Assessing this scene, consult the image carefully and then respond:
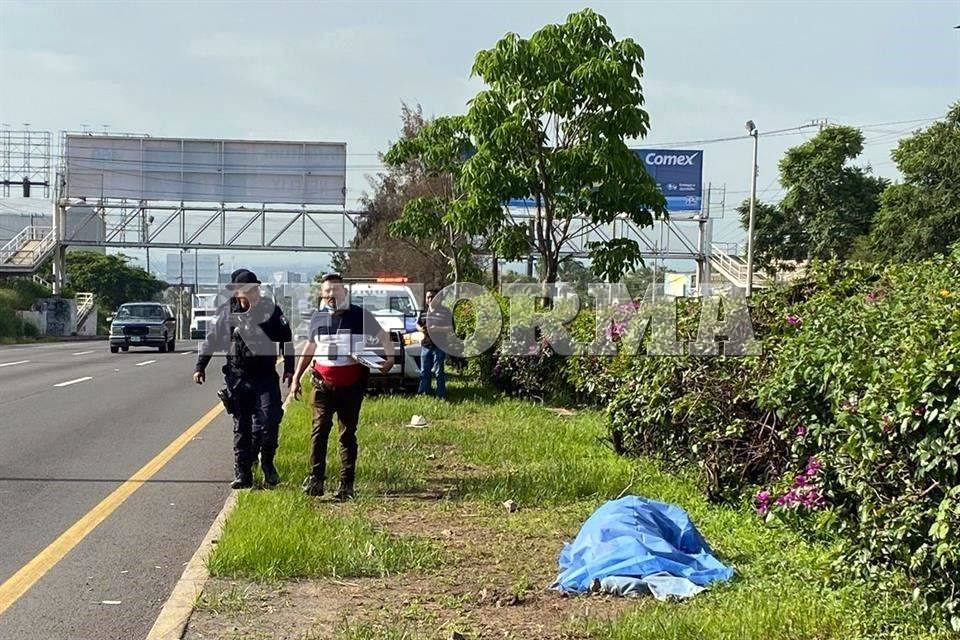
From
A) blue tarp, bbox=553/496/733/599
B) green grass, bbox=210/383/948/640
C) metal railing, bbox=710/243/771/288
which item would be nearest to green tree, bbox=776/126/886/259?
metal railing, bbox=710/243/771/288

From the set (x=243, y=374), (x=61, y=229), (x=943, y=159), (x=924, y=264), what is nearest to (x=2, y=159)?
(x=61, y=229)

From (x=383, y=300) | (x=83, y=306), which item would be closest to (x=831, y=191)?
(x=383, y=300)

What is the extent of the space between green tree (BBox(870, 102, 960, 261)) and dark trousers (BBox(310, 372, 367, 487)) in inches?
1241

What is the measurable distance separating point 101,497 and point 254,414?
1477 millimetres

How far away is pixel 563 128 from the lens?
1564cm

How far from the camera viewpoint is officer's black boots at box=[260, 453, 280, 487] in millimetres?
9117

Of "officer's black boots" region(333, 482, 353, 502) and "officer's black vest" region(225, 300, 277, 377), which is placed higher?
"officer's black vest" region(225, 300, 277, 377)

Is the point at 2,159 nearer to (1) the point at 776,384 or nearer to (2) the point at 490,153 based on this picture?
(2) the point at 490,153

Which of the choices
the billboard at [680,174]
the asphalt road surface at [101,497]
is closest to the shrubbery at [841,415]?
the asphalt road surface at [101,497]

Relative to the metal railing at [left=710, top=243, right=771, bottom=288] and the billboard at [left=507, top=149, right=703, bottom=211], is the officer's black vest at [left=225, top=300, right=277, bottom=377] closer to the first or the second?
the billboard at [left=507, top=149, right=703, bottom=211]

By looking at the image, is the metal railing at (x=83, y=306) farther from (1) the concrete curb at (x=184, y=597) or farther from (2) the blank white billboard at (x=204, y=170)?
(1) the concrete curb at (x=184, y=597)

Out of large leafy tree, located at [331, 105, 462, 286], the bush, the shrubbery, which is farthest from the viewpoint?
large leafy tree, located at [331, 105, 462, 286]

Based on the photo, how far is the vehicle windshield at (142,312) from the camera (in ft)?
117

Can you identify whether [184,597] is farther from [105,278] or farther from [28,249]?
[105,278]
